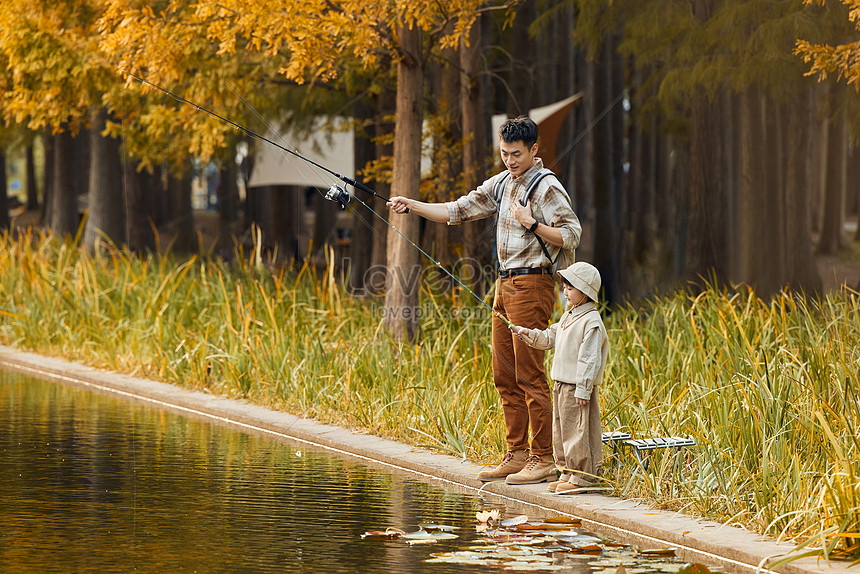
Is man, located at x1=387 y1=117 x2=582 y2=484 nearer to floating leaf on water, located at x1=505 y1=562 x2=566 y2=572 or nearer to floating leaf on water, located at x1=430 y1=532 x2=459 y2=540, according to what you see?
floating leaf on water, located at x1=430 y1=532 x2=459 y2=540

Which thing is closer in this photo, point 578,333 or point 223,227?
point 578,333

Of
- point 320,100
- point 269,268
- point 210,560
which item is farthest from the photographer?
point 320,100

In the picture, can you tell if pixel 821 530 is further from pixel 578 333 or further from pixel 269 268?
pixel 269 268

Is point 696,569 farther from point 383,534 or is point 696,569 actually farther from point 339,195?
point 339,195

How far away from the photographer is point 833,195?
32.6 meters

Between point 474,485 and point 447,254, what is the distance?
740 cm

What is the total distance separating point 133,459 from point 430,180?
743 cm

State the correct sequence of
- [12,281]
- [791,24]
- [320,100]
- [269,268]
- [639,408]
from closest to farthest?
[639,408], [791,24], [269,268], [12,281], [320,100]

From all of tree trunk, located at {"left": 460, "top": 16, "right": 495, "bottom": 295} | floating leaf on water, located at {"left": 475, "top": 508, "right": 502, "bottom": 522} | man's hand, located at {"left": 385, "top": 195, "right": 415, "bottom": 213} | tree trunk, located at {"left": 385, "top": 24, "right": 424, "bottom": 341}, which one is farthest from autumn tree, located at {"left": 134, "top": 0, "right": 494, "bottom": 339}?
floating leaf on water, located at {"left": 475, "top": 508, "right": 502, "bottom": 522}

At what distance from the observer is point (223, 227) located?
38.9m

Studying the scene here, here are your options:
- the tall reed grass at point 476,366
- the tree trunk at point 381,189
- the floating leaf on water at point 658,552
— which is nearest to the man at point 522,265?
the tall reed grass at point 476,366

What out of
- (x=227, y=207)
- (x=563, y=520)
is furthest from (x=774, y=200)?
(x=227, y=207)

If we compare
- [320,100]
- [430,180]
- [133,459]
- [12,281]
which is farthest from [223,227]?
[133,459]

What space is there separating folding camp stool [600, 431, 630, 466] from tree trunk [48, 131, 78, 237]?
21.0m
